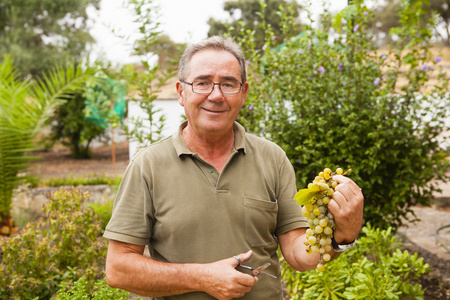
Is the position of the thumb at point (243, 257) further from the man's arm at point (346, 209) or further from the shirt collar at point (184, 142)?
the shirt collar at point (184, 142)

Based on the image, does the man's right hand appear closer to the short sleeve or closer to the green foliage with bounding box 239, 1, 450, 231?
the short sleeve

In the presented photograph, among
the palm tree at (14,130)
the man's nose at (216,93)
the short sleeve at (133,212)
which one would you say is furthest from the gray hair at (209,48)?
the palm tree at (14,130)

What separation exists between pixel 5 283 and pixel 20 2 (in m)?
18.4

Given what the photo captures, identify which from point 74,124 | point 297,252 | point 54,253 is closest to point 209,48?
point 297,252

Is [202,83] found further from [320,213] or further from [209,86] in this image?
[320,213]

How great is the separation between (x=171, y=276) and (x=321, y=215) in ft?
2.11

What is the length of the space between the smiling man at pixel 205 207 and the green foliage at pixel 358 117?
79.6 inches

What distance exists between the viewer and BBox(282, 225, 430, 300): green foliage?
9.49ft

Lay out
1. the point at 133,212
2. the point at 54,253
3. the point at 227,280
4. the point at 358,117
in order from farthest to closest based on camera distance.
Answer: the point at 358,117, the point at 54,253, the point at 133,212, the point at 227,280

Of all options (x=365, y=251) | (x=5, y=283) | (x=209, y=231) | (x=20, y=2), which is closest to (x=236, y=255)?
(x=209, y=231)

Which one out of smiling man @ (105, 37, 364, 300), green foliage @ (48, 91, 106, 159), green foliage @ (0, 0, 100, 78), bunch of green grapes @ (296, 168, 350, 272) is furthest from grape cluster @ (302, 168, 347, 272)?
green foliage @ (0, 0, 100, 78)

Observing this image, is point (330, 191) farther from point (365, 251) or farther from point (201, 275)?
point (365, 251)

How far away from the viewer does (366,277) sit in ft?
9.58

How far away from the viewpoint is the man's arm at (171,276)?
1.68 metres
